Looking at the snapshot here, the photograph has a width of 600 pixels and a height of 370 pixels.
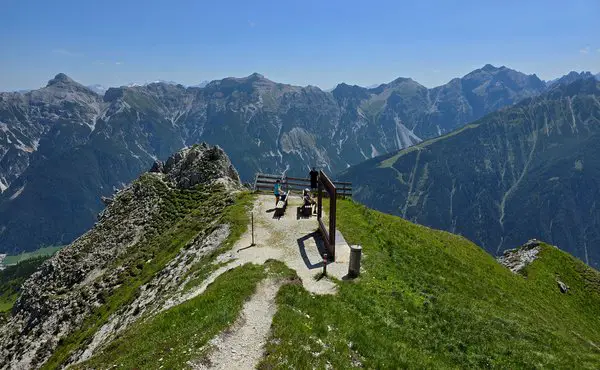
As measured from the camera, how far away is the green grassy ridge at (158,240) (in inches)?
1639

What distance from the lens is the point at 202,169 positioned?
242ft

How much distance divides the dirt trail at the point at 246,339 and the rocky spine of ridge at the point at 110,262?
15.3 metres

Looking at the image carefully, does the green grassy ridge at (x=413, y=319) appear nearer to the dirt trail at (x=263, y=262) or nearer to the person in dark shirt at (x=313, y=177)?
the dirt trail at (x=263, y=262)

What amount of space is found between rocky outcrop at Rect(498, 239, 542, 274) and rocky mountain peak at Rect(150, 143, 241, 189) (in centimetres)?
5085

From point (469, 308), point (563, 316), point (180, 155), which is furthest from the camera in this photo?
point (180, 155)

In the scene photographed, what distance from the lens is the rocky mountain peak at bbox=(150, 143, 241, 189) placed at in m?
72.4

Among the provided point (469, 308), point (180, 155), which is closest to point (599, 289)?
point (469, 308)

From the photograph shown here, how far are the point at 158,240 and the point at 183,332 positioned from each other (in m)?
38.2

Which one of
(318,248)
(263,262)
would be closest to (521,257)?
(318,248)

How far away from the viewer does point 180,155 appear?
3403 inches

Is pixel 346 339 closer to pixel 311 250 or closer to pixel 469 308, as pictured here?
→ pixel 469 308

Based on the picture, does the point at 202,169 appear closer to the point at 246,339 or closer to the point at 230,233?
the point at 230,233

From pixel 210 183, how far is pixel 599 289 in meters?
68.1

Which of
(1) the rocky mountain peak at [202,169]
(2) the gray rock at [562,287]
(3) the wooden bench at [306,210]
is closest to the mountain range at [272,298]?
(2) the gray rock at [562,287]
